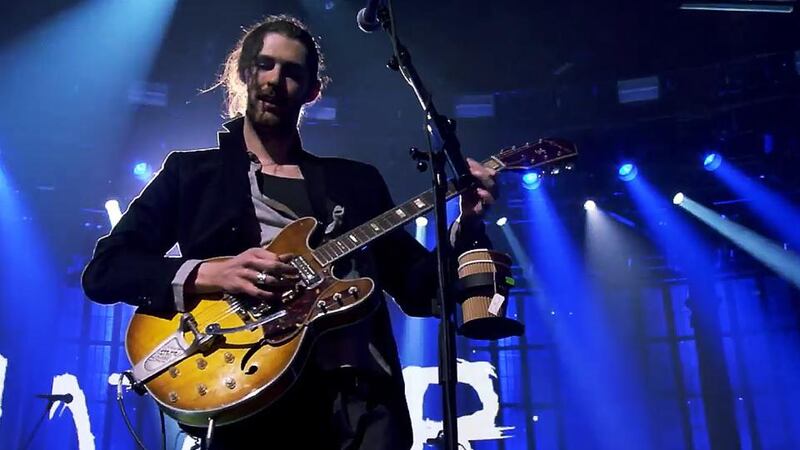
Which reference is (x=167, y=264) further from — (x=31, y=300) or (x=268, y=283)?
(x=31, y=300)

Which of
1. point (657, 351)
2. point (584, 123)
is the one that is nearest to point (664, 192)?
point (584, 123)

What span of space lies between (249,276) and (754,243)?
11.7 m

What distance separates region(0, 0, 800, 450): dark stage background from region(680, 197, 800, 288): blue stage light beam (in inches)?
1.6

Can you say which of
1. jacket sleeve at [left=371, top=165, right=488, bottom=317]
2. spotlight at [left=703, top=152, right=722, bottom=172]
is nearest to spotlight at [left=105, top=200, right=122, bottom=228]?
spotlight at [left=703, top=152, right=722, bottom=172]

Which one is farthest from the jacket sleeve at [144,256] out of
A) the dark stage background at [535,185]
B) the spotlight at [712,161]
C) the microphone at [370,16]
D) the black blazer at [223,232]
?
the spotlight at [712,161]

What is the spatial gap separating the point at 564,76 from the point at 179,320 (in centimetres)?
1012

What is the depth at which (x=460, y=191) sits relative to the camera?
8.77 ft

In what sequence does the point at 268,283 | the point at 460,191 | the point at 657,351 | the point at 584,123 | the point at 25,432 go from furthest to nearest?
the point at 657,351, the point at 25,432, the point at 584,123, the point at 460,191, the point at 268,283

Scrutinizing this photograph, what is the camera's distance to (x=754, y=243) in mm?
12203

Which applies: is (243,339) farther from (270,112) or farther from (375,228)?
(270,112)

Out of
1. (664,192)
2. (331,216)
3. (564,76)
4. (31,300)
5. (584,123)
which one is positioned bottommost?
(331,216)

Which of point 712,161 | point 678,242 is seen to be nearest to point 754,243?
point 678,242

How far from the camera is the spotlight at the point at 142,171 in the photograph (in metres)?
11.3

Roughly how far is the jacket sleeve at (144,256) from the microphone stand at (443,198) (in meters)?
0.91
